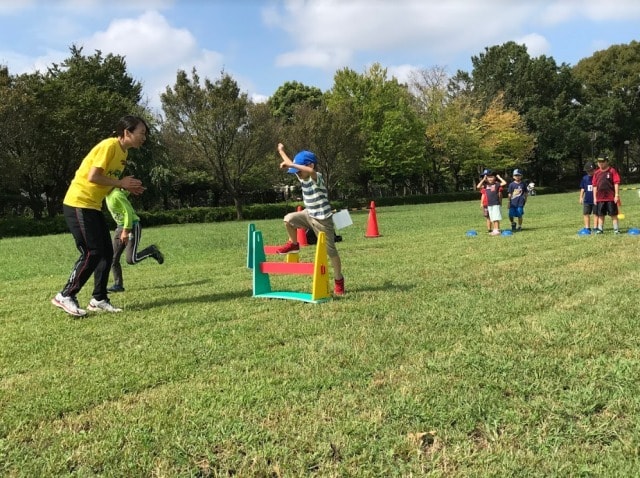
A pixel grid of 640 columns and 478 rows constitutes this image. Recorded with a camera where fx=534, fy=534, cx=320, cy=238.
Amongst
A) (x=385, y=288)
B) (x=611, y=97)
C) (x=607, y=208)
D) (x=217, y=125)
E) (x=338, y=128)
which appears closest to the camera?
(x=385, y=288)

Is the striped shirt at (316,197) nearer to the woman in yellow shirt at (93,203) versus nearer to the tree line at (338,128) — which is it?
the woman in yellow shirt at (93,203)

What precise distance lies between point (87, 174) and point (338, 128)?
29225 mm

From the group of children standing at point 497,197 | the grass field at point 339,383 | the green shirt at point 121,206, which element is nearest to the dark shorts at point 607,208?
the group of children standing at point 497,197

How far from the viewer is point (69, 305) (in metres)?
5.72

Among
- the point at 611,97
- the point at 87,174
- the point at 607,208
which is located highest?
the point at 611,97

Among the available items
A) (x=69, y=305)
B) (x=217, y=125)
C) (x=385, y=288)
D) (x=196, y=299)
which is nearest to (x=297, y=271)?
(x=385, y=288)

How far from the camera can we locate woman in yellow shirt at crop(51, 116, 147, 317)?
18.6ft

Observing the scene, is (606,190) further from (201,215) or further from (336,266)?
(201,215)

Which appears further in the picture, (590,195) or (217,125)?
(217,125)

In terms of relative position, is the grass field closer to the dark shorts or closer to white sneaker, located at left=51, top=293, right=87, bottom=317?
white sneaker, located at left=51, top=293, right=87, bottom=317

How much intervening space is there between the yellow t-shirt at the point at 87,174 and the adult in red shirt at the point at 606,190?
10.4 m

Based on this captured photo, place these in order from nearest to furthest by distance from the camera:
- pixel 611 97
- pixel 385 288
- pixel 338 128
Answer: pixel 385 288
pixel 338 128
pixel 611 97

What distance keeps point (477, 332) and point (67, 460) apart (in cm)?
312

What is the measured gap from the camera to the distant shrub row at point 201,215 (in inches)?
1107
